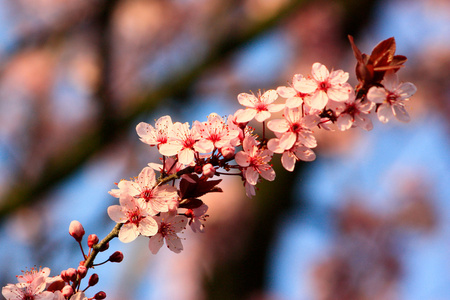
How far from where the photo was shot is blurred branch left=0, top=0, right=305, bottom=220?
9.93ft

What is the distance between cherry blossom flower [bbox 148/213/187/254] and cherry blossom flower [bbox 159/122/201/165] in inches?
5.0

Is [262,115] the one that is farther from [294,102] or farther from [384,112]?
[384,112]

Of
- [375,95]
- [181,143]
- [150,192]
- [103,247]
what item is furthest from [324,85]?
[103,247]

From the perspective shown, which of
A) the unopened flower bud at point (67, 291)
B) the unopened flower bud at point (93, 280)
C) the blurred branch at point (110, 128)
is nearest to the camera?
the unopened flower bud at point (67, 291)

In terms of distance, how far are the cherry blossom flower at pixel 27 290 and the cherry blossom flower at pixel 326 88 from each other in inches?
25.5

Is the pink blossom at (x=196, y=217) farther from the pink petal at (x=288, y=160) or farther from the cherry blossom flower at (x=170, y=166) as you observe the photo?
the pink petal at (x=288, y=160)

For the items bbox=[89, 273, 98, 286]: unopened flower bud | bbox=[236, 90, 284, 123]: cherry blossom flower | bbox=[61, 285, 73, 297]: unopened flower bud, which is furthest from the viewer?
bbox=[236, 90, 284, 123]: cherry blossom flower

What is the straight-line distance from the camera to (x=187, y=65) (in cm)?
338

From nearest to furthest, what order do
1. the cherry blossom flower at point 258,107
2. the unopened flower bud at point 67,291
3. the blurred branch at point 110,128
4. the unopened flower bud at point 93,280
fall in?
1. the unopened flower bud at point 67,291
2. the unopened flower bud at point 93,280
3. the cherry blossom flower at point 258,107
4. the blurred branch at point 110,128

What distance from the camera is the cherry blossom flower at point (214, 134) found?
921 millimetres

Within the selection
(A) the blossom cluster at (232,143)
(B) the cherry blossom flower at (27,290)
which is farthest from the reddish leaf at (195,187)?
(B) the cherry blossom flower at (27,290)

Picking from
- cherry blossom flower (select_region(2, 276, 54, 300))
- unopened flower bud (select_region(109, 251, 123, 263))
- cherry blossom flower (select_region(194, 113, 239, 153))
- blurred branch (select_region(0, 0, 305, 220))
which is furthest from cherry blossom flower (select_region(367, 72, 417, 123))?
blurred branch (select_region(0, 0, 305, 220))

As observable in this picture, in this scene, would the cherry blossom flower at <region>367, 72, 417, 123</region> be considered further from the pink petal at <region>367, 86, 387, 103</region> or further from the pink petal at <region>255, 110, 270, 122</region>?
the pink petal at <region>255, 110, 270, 122</region>

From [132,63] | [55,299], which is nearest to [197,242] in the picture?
[132,63]
